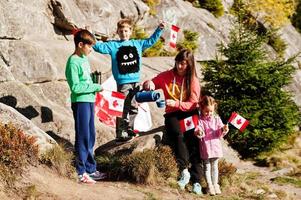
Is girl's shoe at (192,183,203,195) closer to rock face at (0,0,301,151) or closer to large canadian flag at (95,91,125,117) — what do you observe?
large canadian flag at (95,91,125,117)

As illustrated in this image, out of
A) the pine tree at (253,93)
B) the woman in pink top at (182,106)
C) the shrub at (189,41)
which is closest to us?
the woman in pink top at (182,106)

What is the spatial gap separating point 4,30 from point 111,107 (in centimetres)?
347

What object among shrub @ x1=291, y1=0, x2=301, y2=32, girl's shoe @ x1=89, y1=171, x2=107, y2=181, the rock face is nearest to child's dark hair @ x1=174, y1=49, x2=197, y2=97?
girl's shoe @ x1=89, y1=171, x2=107, y2=181

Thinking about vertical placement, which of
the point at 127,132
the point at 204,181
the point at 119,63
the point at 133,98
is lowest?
the point at 204,181

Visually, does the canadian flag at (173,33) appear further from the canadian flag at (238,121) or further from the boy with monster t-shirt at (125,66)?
the canadian flag at (238,121)

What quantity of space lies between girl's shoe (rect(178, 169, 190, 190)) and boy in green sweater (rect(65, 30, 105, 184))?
4.02 feet

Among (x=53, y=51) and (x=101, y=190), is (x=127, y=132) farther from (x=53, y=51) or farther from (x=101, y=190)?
(x=53, y=51)

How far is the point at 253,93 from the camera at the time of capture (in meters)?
12.4

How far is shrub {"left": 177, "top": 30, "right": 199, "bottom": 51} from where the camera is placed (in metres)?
17.6

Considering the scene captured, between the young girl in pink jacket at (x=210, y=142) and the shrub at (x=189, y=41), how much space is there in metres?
9.91

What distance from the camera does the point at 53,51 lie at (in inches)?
413

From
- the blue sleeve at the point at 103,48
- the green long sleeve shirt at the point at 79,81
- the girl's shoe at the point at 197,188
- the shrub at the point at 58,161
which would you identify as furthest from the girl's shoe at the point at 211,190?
the blue sleeve at the point at 103,48

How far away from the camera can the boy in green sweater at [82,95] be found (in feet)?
23.8

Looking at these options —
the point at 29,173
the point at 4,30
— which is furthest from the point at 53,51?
the point at 29,173
